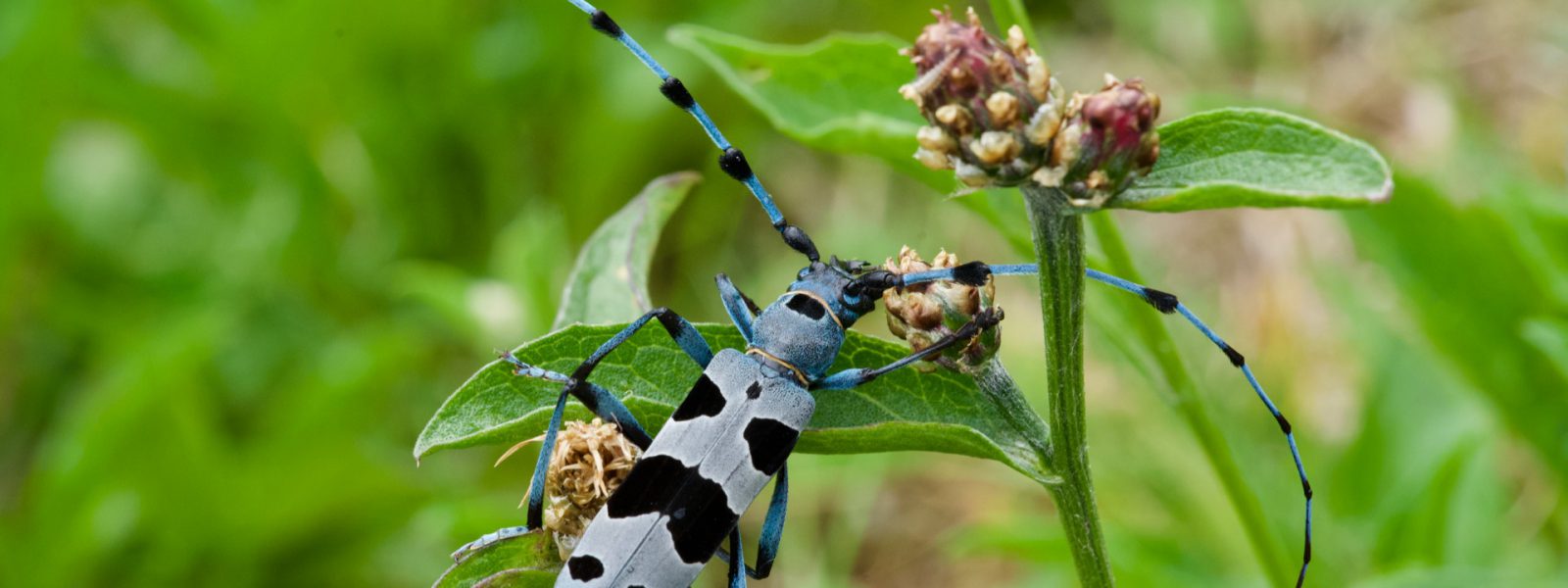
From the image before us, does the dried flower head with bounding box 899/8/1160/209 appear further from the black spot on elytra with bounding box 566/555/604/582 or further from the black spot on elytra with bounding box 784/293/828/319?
the black spot on elytra with bounding box 566/555/604/582

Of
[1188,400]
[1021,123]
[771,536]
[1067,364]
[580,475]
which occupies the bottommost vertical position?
[1188,400]

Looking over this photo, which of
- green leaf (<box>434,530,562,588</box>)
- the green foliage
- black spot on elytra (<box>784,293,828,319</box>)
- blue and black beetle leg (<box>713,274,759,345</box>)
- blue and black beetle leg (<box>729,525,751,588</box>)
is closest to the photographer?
green leaf (<box>434,530,562,588</box>)

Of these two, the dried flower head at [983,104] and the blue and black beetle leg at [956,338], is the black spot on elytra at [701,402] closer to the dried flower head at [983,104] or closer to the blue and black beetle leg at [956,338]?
the blue and black beetle leg at [956,338]

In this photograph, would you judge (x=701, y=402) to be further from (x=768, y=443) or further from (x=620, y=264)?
(x=620, y=264)

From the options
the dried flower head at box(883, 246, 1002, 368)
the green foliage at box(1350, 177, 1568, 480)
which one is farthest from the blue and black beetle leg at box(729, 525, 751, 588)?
the green foliage at box(1350, 177, 1568, 480)

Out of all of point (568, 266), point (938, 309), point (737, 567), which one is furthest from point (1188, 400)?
point (568, 266)
